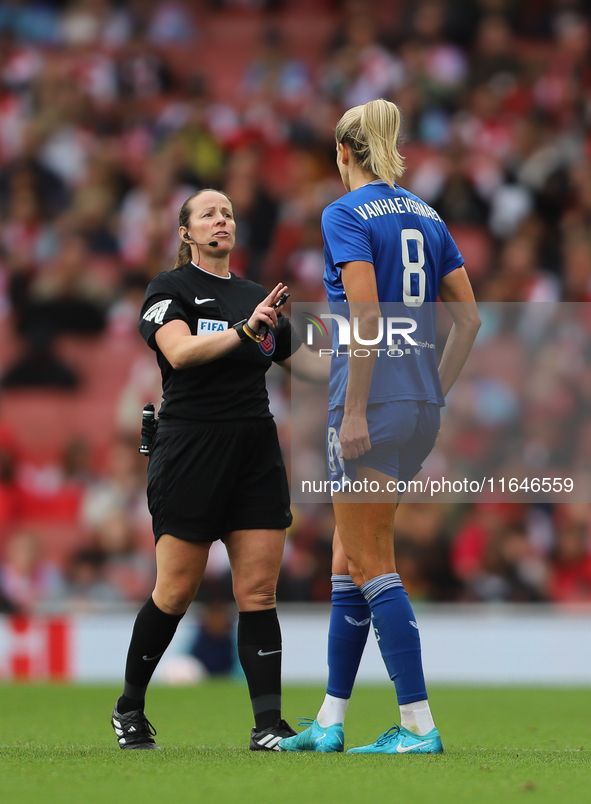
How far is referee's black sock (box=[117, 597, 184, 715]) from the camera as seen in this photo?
446cm

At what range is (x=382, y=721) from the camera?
595 centimetres

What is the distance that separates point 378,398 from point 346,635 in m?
0.86

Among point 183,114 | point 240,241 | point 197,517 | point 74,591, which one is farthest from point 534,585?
point 183,114

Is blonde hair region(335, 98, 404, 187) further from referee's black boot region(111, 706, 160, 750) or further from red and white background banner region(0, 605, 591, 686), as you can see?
red and white background banner region(0, 605, 591, 686)

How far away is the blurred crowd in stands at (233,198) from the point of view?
9938mm

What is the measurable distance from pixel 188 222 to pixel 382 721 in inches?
107

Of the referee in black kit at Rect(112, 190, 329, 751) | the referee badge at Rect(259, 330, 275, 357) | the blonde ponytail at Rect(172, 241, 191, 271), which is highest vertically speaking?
the blonde ponytail at Rect(172, 241, 191, 271)

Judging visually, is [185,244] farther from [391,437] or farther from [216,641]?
[216,641]

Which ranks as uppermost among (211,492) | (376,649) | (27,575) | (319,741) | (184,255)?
(184,255)

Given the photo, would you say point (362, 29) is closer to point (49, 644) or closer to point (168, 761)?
point (49, 644)

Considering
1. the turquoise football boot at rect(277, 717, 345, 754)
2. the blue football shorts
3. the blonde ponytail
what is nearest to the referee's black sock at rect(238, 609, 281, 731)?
the turquoise football boot at rect(277, 717, 345, 754)

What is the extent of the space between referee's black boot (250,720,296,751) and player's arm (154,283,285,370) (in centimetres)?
134

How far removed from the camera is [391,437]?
13.6 feet

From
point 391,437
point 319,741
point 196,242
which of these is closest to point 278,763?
point 319,741
